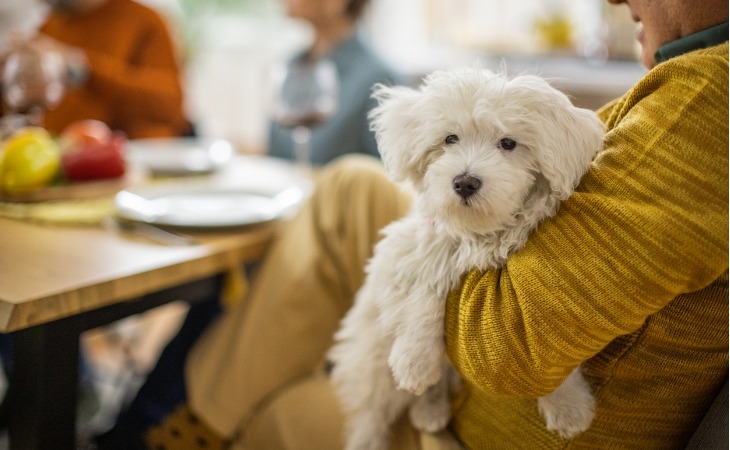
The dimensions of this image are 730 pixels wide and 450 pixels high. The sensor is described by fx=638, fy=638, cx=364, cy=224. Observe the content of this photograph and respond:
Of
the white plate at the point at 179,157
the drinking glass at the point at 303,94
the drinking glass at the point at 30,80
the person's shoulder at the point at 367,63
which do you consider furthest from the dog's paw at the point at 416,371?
the person's shoulder at the point at 367,63

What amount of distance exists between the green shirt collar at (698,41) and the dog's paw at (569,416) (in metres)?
0.43

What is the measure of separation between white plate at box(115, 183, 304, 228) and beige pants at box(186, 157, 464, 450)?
0.09 metres

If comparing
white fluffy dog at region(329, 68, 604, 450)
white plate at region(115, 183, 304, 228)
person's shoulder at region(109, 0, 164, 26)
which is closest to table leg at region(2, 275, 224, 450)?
white plate at region(115, 183, 304, 228)

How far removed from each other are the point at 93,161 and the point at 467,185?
3.23ft

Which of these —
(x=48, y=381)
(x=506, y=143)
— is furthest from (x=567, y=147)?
(x=48, y=381)

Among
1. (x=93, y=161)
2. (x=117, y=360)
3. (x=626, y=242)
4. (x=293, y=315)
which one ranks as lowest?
(x=117, y=360)

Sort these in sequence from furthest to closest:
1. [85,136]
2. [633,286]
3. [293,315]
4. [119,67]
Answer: [119,67], [85,136], [293,315], [633,286]

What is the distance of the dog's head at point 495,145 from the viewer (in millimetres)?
697

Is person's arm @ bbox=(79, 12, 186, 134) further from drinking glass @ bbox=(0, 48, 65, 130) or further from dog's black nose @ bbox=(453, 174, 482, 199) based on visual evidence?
dog's black nose @ bbox=(453, 174, 482, 199)

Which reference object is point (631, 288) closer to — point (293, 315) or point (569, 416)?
point (569, 416)

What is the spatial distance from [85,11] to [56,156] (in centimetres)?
131

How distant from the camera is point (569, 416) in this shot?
29.8 inches

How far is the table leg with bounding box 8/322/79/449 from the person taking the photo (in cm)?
91

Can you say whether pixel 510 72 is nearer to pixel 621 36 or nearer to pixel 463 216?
pixel 463 216
